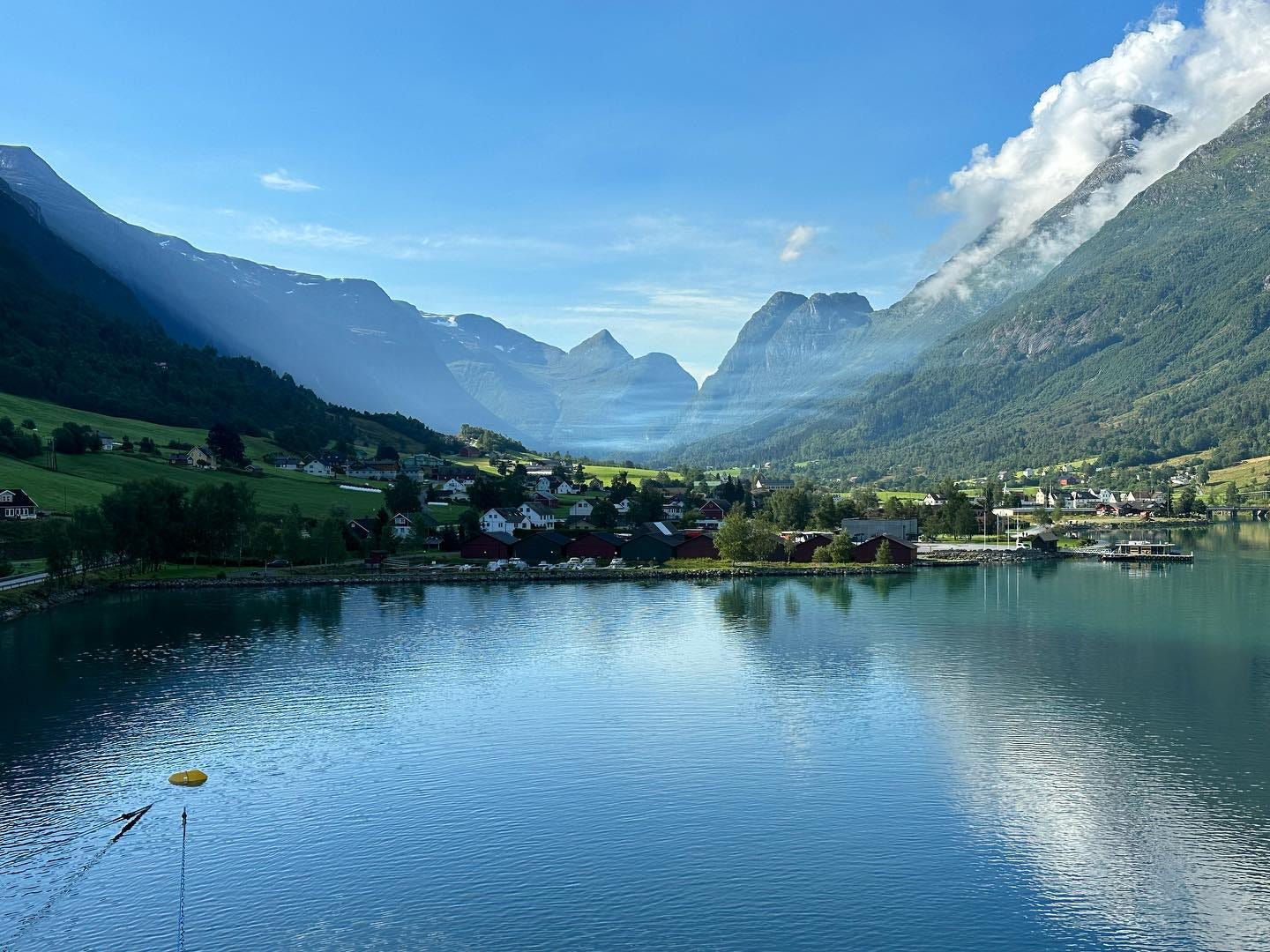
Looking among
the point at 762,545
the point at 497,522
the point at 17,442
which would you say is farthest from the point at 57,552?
the point at 762,545

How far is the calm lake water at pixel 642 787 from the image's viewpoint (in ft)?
88.1

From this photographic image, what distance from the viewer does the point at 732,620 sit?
241ft

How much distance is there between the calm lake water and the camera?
2686 cm

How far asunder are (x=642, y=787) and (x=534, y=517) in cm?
9553

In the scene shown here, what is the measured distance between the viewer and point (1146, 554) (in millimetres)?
123000

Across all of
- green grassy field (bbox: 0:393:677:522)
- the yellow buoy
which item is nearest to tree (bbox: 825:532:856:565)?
green grassy field (bbox: 0:393:677:522)

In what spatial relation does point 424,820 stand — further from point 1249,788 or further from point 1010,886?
point 1249,788

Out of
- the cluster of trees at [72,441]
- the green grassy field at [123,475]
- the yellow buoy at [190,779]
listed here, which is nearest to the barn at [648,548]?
the green grassy field at [123,475]

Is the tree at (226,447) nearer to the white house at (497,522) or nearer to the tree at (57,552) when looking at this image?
the white house at (497,522)

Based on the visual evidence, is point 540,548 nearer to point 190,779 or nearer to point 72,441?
point 72,441

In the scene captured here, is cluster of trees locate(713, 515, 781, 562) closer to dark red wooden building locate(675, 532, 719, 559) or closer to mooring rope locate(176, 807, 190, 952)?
dark red wooden building locate(675, 532, 719, 559)

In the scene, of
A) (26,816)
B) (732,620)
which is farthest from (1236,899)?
(732,620)

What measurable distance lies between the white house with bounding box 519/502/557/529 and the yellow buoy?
89301mm

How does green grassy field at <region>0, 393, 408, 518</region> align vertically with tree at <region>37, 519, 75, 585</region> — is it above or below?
above
